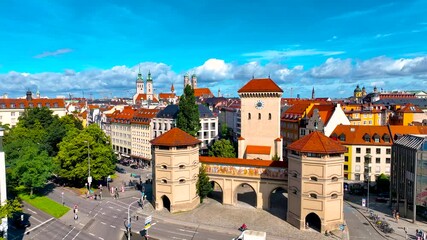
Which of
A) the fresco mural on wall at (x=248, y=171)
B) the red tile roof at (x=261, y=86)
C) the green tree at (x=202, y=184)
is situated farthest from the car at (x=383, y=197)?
the green tree at (x=202, y=184)

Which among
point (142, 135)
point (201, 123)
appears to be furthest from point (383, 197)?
point (142, 135)

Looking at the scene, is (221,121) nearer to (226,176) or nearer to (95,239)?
(226,176)

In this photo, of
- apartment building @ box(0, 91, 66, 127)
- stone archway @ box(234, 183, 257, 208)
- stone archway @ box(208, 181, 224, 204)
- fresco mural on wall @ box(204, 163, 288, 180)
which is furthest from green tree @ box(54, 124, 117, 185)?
apartment building @ box(0, 91, 66, 127)

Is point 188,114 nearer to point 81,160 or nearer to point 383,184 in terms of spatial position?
point 81,160

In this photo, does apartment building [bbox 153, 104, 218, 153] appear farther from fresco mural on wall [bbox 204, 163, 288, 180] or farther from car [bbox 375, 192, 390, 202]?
car [bbox 375, 192, 390, 202]

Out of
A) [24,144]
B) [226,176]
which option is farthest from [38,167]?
[226,176]

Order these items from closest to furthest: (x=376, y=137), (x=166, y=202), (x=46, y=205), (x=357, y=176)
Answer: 1. (x=46, y=205)
2. (x=166, y=202)
3. (x=376, y=137)
4. (x=357, y=176)

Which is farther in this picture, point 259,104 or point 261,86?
point 259,104
